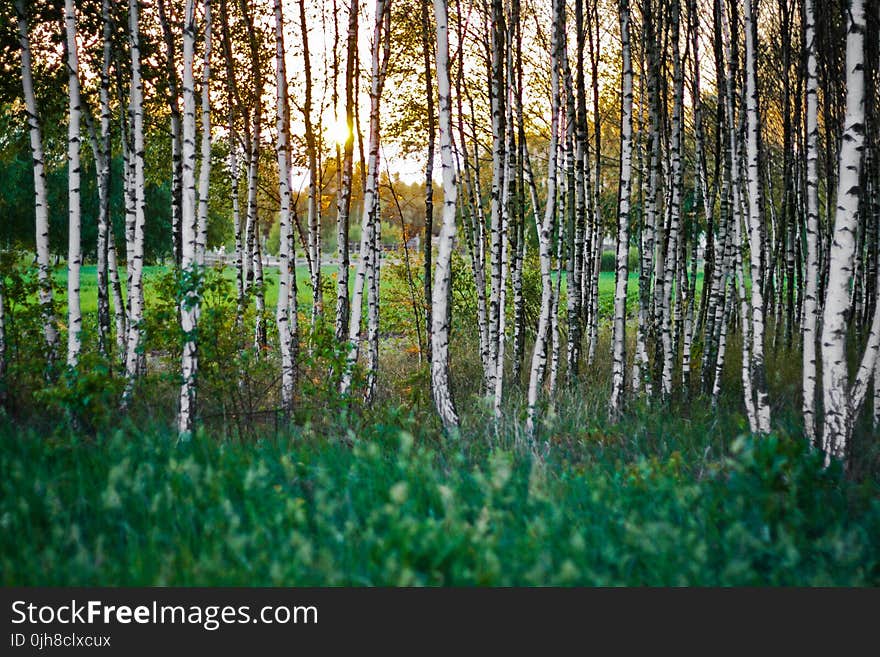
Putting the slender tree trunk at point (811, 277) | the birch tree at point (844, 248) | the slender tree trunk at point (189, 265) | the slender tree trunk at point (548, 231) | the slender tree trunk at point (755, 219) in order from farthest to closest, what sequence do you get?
the slender tree trunk at point (548, 231) → the slender tree trunk at point (189, 265) → the slender tree trunk at point (755, 219) → the slender tree trunk at point (811, 277) → the birch tree at point (844, 248)

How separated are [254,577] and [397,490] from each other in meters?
0.82

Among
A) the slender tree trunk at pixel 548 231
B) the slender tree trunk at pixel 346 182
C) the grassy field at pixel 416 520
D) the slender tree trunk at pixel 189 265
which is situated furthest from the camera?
the slender tree trunk at pixel 346 182

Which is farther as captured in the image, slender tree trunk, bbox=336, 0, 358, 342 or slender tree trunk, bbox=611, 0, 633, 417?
slender tree trunk, bbox=336, 0, 358, 342

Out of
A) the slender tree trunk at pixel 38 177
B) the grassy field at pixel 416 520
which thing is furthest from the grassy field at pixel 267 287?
the grassy field at pixel 416 520

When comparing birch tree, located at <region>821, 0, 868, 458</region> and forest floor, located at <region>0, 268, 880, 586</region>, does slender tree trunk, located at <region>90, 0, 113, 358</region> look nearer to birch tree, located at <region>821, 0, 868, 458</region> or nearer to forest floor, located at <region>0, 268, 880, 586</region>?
forest floor, located at <region>0, 268, 880, 586</region>

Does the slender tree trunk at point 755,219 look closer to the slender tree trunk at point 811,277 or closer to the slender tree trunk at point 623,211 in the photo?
the slender tree trunk at point 811,277

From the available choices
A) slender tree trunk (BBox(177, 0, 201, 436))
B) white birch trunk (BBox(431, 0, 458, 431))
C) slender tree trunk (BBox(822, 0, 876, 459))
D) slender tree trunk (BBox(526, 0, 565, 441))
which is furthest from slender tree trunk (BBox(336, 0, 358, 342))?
slender tree trunk (BBox(822, 0, 876, 459))

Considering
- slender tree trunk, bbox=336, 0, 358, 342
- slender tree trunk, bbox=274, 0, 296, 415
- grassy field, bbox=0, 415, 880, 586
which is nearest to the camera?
grassy field, bbox=0, 415, 880, 586

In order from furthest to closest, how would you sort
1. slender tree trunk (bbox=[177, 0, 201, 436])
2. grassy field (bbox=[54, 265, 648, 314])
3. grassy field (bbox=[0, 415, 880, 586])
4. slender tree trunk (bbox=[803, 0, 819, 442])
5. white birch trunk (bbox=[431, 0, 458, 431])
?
grassy field (bbox=[54, 265, 648, 314]) < white birch trunk (bbox=[431, 0, 458, 431]) < slender tree trunk (bbox=[177, 0, 201, 436]) < slender tree trunk (bbox=[803, 0, 819, 442]) < grassy field (bbox=[0, 415, 880, 586])

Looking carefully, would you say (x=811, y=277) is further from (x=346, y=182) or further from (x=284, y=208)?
(x=346, y=182)

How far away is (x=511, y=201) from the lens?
8.20 meters

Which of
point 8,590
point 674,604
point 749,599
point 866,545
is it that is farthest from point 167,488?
point 866,545

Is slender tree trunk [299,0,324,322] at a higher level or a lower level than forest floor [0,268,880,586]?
higher

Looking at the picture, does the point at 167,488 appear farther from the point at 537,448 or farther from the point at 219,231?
the point at 219,231
